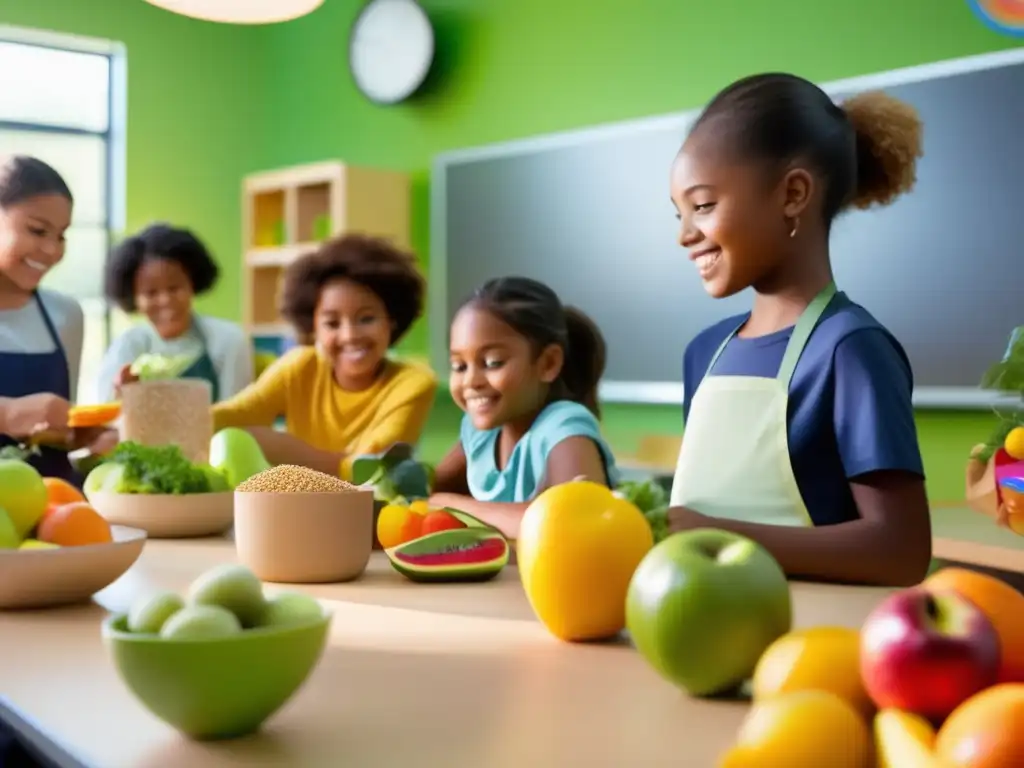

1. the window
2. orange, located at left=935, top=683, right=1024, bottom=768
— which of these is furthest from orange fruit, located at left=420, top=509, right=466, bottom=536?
→ the window

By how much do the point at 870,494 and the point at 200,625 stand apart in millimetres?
747

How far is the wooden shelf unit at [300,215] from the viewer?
14.4 ft

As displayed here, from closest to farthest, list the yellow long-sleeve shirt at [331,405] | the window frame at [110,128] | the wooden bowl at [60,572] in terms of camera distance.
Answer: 1. the wooden bowl at [60,572]
2. the yellow long-sleeve shirt at [331,405]
3. the window frame at [110,128]

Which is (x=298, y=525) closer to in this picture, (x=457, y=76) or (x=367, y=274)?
(x=367, y=274)

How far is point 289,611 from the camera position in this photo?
67 cm

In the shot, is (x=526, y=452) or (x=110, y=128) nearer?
(x=526, y=452)

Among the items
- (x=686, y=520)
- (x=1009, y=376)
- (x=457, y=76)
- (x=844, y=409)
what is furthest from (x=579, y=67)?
(x=686, y=520)

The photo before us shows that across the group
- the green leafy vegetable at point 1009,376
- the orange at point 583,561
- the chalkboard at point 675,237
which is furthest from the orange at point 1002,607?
the chalkboard at point 675,237

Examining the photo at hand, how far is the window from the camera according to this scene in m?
4.91

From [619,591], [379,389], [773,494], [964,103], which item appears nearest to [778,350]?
[773,494]

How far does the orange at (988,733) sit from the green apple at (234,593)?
1.24ft

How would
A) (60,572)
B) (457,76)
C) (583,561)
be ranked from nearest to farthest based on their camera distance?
(583,561) < (60,572) < (457,76)

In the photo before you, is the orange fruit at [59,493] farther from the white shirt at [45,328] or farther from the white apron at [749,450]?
the white shirt at [45,328]

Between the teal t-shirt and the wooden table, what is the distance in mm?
650
